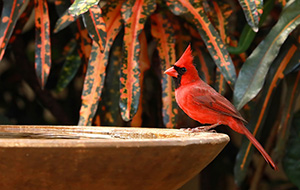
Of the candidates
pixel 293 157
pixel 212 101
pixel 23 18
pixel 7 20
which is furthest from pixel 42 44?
pixel 293 157

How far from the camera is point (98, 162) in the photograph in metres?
0.58

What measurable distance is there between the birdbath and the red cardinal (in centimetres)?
62

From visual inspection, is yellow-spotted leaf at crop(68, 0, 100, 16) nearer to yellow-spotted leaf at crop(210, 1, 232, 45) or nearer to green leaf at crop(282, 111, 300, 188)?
yellow-spotted leaf at crop(210, 1, 232, 45)

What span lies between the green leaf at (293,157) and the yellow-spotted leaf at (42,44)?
107 centimetres

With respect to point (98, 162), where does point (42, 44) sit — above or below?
below

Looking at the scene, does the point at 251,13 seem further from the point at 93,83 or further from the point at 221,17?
the point at 93,83

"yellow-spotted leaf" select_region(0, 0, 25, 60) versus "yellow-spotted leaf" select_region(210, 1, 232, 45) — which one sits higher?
"yellow-spotted leaf" select_region(0, 0, 25, 60)

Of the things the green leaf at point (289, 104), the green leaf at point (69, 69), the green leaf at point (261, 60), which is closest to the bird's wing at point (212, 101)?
the green leaf at point (261, 60)

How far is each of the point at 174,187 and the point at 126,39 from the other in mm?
931

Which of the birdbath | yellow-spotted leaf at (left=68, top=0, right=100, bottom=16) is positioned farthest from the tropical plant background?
the birdbath

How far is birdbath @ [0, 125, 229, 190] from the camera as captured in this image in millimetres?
564

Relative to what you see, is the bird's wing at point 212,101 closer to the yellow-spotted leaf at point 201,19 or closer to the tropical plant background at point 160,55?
the tropical plant background at point 160,55

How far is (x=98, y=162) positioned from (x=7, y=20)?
108 cm

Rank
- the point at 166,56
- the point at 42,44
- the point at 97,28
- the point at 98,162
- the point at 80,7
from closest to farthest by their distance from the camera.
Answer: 1. the point at 98,162
2. the point at 80,7
3. the point at 97,28
4. the point at 42,44
5. the point at 166,56
